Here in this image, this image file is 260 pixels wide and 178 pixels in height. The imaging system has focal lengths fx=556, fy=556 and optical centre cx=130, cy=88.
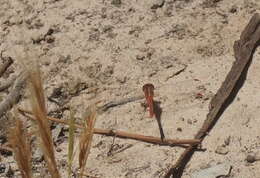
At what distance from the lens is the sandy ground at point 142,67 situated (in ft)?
8.04

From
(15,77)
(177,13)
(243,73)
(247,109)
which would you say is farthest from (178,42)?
(15,77)

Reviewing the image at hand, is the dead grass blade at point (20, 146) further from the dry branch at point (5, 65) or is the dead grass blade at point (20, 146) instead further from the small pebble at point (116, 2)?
the small pebble at point (116, 2)

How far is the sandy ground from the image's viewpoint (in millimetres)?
2451

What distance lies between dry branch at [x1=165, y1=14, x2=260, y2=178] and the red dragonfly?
0.27 meters

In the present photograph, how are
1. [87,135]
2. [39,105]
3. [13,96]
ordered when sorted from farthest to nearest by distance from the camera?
[13,96], [87,135], [39,105]

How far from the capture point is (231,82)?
2.66 metres

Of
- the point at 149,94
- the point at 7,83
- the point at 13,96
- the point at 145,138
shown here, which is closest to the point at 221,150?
the point at 145,138

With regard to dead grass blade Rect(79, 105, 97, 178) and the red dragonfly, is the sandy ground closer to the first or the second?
the red dragonfly

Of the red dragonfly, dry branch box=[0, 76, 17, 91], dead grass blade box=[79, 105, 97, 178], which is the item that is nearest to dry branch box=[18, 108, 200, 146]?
the red dragonfly

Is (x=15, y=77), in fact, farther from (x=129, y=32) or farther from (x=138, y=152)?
(x=138, y=152)

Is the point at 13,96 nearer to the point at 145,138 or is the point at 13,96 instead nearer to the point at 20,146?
the point at 145,138

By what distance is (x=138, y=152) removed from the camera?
2479 mm

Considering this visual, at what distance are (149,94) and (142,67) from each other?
0.89 ft

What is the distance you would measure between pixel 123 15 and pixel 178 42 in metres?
0.40
